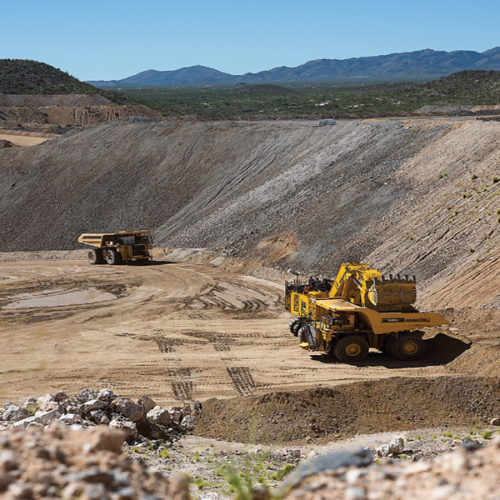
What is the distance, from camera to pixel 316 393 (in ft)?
38.9

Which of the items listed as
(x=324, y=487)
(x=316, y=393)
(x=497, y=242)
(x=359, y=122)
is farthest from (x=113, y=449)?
(x=359, y=122)

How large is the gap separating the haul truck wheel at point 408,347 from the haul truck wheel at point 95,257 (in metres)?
19.0

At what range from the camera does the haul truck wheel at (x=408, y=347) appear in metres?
15.4

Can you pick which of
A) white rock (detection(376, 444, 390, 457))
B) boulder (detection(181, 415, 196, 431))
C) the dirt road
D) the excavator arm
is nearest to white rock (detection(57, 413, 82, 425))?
boulder (detection(181, 415, 196, 431))

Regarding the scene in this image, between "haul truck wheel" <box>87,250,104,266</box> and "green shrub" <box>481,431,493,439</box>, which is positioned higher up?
"haul truck wheel" <box>87,250,104,266</box>

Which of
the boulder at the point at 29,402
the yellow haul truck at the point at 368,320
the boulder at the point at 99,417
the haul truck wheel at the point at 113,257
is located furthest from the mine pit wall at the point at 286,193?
the boulder at the point at 29,402

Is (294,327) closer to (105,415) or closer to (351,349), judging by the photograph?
(351,349)

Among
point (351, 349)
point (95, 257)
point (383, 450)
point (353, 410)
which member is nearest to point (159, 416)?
point (353, 410)

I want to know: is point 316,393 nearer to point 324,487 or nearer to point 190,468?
point 190,468

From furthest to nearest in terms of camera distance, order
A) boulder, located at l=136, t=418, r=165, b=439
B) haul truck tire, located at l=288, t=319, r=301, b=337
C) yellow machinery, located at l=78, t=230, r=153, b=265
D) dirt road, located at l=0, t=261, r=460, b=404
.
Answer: yellow machinery, located at l=78, t=230, r=153, b=265
haul truck tire, located at l=288, t=319, r=301, b=337
dirt road, located at l=0, t=261, r=460, b=404
boulder, located at l=136, t=418, r=165, b=439

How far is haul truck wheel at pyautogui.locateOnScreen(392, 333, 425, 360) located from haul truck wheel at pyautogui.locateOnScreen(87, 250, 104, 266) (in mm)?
19030

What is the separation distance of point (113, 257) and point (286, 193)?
9.95m

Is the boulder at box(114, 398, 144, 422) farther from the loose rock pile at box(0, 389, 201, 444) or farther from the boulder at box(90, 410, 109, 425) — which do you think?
the boulder at box(90, 410, 109, 425)

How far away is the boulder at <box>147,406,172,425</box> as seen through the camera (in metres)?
11.0
